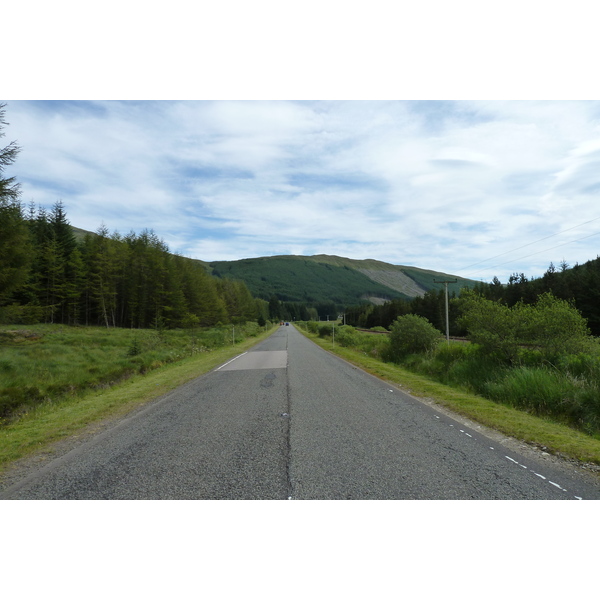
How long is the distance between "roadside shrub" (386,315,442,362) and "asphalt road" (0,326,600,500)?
11.5 meters

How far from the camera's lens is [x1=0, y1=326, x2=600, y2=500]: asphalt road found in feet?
12.6

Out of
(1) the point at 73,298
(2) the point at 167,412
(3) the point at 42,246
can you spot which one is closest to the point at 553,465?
(2) the point at 167,412

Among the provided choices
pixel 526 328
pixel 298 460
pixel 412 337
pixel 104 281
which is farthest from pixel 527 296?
pixel 298 460

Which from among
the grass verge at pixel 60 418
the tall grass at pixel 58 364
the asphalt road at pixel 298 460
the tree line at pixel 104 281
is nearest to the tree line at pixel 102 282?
the tree line at pixel 104 281

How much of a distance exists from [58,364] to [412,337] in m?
17.3

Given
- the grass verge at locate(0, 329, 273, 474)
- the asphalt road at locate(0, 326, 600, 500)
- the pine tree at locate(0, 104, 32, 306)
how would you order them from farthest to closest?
the pine tree at locate(0, 104, 32, 306) → the grass verge at locate(0, 329, 273, 474) → the asphalt road at locate(0, 326, 600, 500)

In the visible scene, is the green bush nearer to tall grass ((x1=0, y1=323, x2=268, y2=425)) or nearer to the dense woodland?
the dense woodland

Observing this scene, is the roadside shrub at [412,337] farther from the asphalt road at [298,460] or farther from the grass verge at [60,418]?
the grass verge at [60,418]

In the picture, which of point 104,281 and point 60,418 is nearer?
point 60,418

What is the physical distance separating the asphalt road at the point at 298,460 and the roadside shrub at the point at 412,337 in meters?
11.5

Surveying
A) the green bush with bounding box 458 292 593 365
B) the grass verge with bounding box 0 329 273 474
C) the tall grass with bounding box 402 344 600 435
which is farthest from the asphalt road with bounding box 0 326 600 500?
the green bush with bounding box 458 292 593 365

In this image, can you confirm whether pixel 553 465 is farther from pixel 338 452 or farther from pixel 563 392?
pixel 563 392

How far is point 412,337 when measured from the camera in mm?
19391

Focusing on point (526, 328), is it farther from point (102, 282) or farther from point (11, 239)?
point (102, 282)
